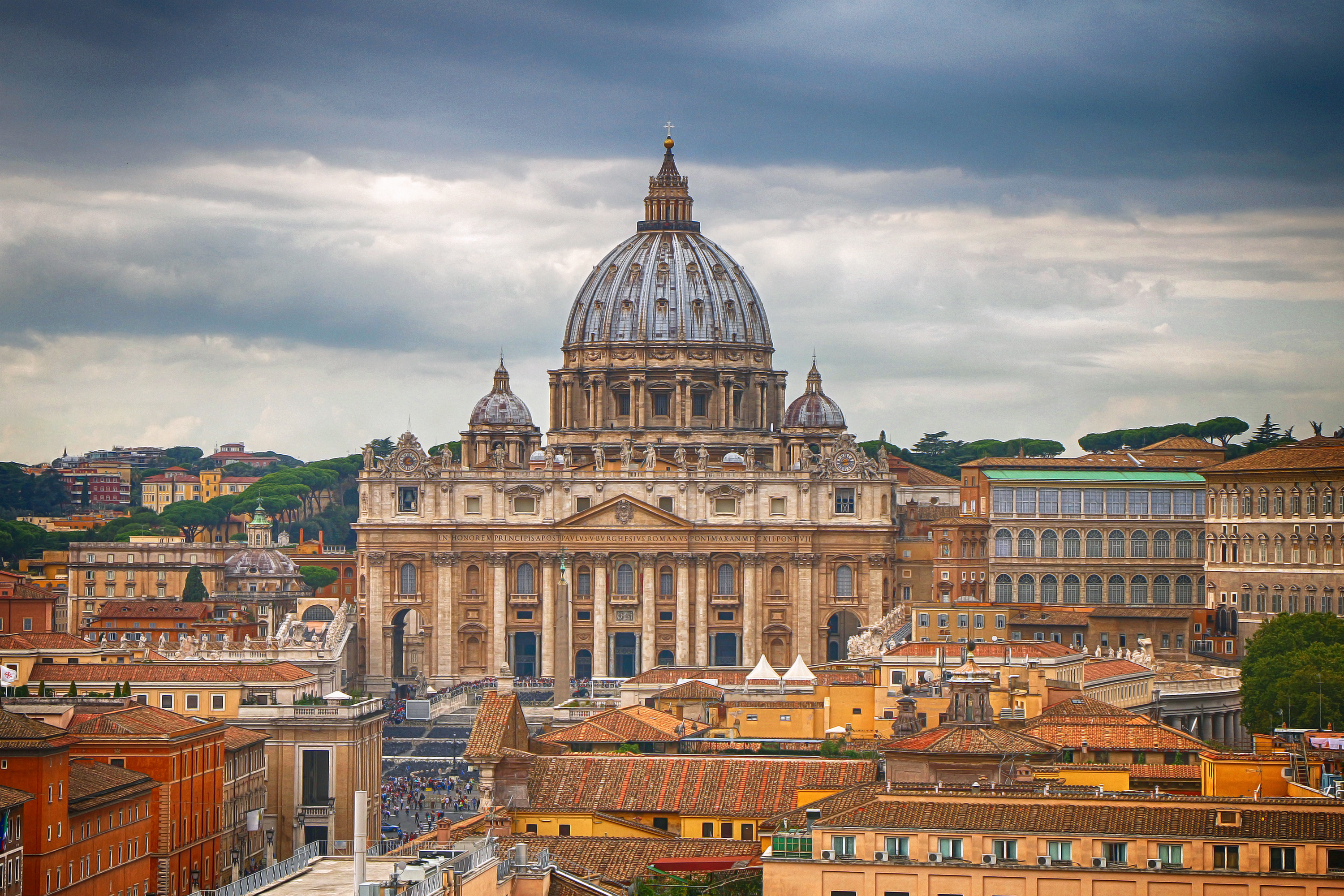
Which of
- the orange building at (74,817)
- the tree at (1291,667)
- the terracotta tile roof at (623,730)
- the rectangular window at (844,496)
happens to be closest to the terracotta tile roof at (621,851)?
the orange building at (74,817)

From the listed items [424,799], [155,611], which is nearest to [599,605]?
[155,611]

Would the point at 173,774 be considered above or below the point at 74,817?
above

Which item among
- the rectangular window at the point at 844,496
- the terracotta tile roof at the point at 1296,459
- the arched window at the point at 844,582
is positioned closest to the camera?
the terracotta tile roof at the point at 1296,459

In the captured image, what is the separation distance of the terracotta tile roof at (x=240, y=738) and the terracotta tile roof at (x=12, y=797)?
52.1 feet

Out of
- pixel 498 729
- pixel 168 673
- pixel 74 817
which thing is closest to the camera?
pixel 498 729

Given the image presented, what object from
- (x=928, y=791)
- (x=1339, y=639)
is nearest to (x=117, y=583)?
(x=1339, y=639)

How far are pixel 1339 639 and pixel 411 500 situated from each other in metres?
57.1

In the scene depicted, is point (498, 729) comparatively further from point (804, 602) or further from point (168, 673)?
point (804, 602)

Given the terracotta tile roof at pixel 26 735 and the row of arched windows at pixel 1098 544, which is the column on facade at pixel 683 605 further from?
the terracotta tile roof at pixel 26 735

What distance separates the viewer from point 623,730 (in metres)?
68.9

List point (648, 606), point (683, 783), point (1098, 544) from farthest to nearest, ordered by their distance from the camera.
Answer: point (648, 606) < point (1098, 544) < point (683, 783)

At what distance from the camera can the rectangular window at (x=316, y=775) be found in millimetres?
78250

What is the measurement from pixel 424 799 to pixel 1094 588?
2125 inches

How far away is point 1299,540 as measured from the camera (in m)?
117
